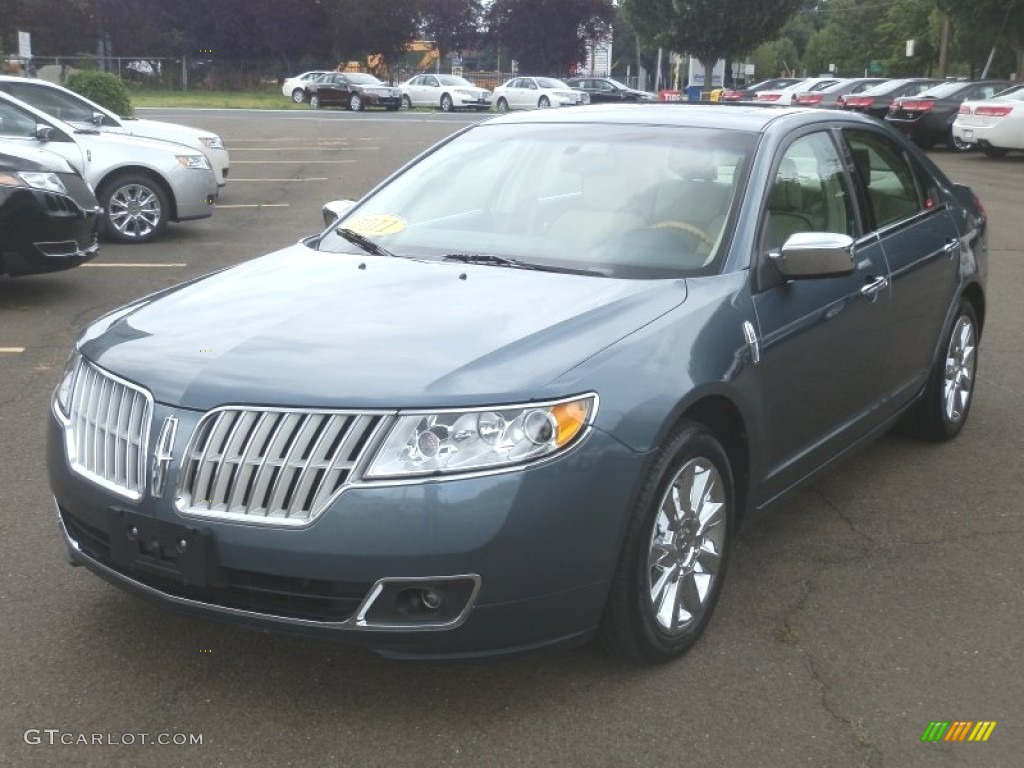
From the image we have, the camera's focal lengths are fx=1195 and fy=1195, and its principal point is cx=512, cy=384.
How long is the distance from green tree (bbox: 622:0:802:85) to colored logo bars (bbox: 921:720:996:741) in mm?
53335

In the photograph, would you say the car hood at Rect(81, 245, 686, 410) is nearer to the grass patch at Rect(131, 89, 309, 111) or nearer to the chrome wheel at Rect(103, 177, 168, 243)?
the chrome wheel at Rect(103, 177, 168, 243)

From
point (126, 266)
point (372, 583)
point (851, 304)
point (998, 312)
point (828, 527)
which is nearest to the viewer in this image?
point (372, 583)

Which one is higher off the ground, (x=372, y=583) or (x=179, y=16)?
(x=179, y=16)

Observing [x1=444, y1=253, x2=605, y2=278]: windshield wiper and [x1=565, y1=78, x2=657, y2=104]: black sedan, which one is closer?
[x1=444, y1=253, x2=605, y2=278]: windshield wiper

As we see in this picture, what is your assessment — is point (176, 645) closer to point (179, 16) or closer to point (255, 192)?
point (255, 192)

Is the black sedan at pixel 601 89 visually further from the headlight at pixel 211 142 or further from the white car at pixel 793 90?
the headlight at pixel 211 142

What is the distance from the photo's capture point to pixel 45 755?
3.06 metres

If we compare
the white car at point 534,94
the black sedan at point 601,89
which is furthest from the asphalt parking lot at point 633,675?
the black sedan at point 601,89

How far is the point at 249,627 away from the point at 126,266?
27.7 feet

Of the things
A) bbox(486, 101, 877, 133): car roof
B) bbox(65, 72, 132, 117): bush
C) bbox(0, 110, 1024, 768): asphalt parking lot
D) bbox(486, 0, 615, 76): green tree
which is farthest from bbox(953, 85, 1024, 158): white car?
bbox(486, 0, 615, 76): green tree

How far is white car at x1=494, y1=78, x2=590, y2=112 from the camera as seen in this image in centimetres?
4706

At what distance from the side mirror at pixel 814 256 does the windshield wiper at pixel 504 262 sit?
0.63 meters

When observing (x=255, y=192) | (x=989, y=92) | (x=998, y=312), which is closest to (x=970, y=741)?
(x=998, y=312)

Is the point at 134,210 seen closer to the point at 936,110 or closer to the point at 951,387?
the point at 951,387
